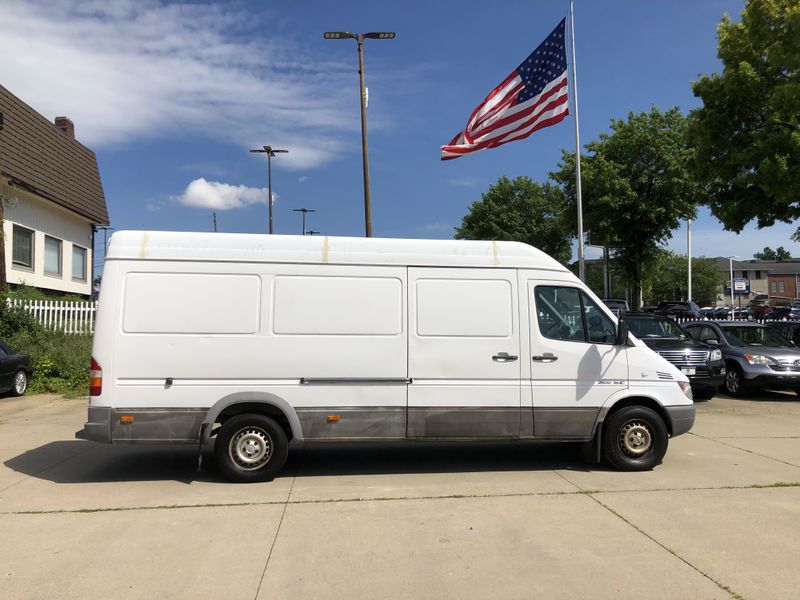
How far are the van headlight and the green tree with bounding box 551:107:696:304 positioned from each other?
42.8ft

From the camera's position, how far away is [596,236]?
87.2 feet

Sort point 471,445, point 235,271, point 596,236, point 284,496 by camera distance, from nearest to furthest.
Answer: point 284,496
point 235,271
point 471,445
point 596,236

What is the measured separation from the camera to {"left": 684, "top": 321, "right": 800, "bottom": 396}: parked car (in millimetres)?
12102

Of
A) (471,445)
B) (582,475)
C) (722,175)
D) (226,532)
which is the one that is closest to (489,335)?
(582,475)

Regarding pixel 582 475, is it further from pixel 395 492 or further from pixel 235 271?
pixel 235 271

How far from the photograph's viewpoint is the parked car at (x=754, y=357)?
1210cm

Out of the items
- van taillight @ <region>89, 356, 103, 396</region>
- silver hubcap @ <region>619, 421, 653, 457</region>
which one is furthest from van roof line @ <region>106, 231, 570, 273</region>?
silver hubcap @ <region>619, 421, 653, 457</region>

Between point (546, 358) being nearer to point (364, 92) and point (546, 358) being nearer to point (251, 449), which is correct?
point (251, 449)

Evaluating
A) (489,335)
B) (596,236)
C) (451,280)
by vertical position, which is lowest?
(489,335)

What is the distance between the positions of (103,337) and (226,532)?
2403 millimetres

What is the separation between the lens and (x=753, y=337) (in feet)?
43.8

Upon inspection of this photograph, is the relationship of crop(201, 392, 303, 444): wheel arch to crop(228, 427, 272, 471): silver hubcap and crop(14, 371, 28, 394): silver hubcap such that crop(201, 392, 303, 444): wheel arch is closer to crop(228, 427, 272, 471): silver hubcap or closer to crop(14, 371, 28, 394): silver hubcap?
crop(228, 427, 272, 471): silver hubcap

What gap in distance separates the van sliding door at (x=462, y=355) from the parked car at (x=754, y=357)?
825cm

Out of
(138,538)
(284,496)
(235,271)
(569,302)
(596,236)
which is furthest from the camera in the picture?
(596,236)
